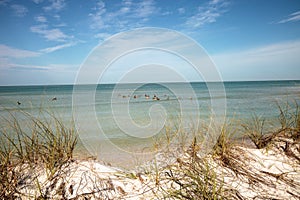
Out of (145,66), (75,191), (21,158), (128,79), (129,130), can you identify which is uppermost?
(145,66)

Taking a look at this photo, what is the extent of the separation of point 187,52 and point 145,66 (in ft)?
1.91

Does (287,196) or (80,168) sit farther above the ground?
(80,168)

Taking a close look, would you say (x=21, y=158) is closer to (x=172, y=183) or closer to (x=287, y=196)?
(x=172, y=183)

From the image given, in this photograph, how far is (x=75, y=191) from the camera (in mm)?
1806

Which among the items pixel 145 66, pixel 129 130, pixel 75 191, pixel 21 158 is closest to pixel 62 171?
pixel 75 191

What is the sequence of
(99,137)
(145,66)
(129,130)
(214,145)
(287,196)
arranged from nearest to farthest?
1. (287,196)
2. (214,145)
3. (145,66)
4. (99,137)
5. (129,130)

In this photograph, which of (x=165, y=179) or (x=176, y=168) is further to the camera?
(x=176, y=168)

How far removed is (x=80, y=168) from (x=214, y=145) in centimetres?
159

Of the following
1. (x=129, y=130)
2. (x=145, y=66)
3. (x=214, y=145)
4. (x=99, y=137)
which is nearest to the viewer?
(x=214, y=145)

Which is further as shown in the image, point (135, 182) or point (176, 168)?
point (176, 168)

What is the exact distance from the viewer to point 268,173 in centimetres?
219

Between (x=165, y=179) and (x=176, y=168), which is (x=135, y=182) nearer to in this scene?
(x=165, y=179)

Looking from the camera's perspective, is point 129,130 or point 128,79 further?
point 129,130

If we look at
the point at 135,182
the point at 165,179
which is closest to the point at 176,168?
the point at 165,179
